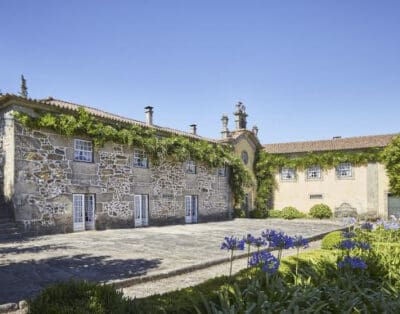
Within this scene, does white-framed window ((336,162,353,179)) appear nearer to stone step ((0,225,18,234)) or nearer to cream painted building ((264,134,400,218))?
cream painted building ((264,134,400,218))

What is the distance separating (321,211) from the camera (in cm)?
2502

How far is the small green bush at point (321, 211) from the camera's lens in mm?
24969

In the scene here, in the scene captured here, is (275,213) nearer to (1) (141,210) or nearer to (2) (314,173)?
(2) (314,173)

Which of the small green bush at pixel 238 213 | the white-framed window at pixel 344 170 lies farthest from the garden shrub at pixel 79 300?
the white-framed window at pixel 344 170

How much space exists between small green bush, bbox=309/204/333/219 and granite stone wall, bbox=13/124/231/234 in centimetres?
906

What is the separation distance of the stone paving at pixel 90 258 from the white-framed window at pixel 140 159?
5.14m

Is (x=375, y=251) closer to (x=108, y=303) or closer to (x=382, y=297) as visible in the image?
(x=382, y=297)

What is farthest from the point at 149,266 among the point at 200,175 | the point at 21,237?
the point at 200,175

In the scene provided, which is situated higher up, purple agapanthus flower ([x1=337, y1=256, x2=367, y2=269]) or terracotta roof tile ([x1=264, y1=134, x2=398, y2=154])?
terracotta roof tile ([x1=264, y1=134, x2=398, y2=154])

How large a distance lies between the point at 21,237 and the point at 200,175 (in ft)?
36.9

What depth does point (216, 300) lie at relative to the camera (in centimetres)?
395

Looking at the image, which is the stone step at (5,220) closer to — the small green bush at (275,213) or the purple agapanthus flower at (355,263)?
the purple agapanthus flower at (355,263)

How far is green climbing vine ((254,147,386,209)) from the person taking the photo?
24.5 meters

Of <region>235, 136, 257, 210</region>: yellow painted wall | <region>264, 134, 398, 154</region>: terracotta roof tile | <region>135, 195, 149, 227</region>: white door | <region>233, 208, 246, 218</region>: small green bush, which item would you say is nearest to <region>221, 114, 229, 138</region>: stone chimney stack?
<region>235, 136, 257, 210</region>: yellow painted wall
